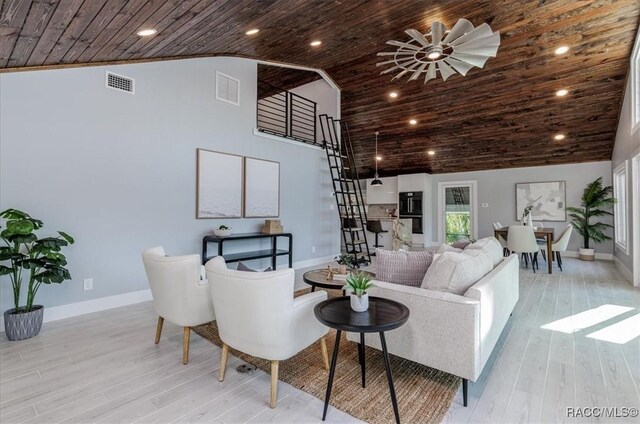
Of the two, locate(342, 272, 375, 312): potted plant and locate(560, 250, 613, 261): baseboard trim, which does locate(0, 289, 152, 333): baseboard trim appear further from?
locate(560, 250, 613, 261): baseboard trim

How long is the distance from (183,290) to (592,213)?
872 centimetres

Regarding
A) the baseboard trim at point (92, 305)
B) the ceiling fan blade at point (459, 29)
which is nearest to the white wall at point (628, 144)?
the ceiling fan blade at point (459, 29)

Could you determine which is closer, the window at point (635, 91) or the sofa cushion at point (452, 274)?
the sofa cushion at point (452, 274)

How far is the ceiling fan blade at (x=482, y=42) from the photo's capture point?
2848mm

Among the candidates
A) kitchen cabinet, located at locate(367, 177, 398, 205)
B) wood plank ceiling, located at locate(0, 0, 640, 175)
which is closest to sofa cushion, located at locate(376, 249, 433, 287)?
wood plank ceiling, located at locate(0, 0, 640, 175)

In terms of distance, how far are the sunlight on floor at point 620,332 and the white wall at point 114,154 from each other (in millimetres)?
4679

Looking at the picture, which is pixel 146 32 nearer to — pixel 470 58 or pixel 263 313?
pixel 263 313

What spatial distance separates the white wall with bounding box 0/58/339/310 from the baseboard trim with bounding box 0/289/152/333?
0.06 metres

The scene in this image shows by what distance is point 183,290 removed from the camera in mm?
2383

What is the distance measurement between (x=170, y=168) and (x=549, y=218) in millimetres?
8834

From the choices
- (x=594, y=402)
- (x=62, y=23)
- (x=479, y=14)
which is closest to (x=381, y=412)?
(x=594, y=402)

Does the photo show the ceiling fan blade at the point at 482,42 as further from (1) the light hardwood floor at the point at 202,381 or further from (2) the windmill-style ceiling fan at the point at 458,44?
(1) the light hardwood floor at the point at 202,381

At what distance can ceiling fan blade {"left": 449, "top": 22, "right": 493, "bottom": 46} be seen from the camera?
2730 mm

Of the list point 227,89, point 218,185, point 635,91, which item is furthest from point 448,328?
point 635,91
